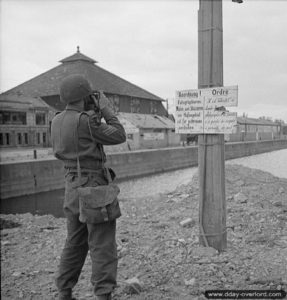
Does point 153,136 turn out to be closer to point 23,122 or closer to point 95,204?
point 23,122

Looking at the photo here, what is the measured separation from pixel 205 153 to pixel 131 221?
7.08ft

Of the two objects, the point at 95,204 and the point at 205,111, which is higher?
the point at 205,111

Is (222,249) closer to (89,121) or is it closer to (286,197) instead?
(89,121)

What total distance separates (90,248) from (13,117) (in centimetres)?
3387

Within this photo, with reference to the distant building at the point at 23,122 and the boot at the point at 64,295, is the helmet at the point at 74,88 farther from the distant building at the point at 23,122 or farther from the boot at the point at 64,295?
the distant building at the point at 23,122

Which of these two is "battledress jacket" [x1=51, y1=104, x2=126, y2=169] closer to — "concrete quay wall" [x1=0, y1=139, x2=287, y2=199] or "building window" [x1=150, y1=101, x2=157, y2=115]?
"concrete quay wall" [x1=0, y1=139, x2=287, y2=199]

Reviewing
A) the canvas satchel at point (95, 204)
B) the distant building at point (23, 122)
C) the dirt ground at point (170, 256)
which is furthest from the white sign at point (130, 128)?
the canvas satchel at point (95, 204)

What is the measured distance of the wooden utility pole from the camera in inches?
147

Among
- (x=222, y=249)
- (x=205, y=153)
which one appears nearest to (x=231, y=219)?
(x=222, y=249)

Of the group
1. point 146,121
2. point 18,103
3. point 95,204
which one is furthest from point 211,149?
point 146,121

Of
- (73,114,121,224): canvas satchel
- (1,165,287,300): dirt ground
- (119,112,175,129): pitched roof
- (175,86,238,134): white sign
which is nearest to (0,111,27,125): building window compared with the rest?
(119,112,175,129): pitched roof

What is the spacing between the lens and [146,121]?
159ft

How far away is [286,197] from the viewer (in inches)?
265

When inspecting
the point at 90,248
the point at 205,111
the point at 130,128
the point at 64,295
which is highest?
the point at 130,128
